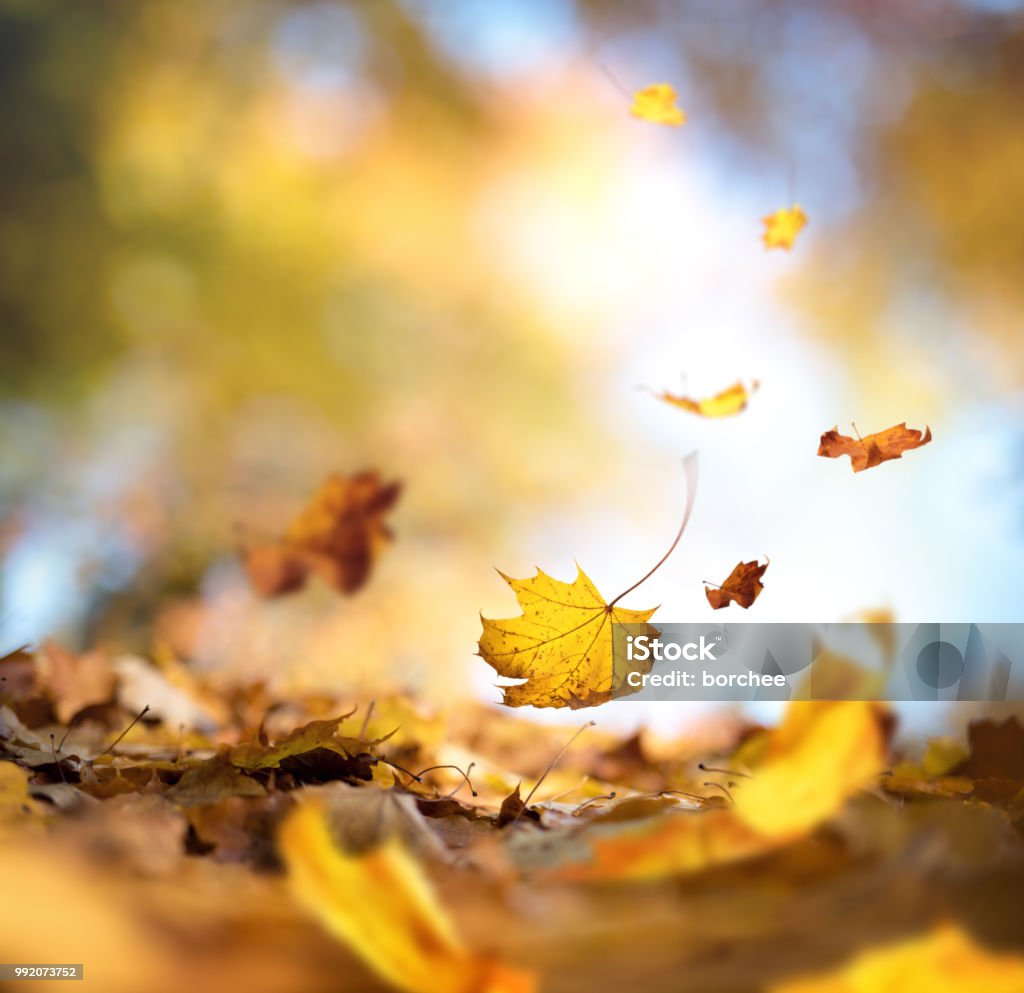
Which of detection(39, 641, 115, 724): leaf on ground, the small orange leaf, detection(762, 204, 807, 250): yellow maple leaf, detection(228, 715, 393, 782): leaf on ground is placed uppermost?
detection(762, 204, 807, 250): yellow maple leaf

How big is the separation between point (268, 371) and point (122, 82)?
1.35 m

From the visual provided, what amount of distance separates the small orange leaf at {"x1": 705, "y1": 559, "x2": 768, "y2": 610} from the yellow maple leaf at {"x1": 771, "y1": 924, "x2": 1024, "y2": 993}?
548 millimetres

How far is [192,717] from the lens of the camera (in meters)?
1.12

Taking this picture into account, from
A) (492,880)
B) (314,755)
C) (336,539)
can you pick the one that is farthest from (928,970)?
(336,539)

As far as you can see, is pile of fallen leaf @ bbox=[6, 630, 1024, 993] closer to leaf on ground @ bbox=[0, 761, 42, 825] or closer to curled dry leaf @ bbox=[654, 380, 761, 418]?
leaf on ground @ bbox=[0, 761, 42, 825]

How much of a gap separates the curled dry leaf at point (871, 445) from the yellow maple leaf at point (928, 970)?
648mm

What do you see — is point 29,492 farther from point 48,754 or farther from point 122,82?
point 48,754

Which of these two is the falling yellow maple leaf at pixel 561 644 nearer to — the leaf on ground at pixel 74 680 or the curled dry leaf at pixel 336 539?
the leaf on ground at pixel 74 680

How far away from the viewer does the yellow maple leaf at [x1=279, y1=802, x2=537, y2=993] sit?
0.37 m

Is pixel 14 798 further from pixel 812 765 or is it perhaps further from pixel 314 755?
pixel 812 765

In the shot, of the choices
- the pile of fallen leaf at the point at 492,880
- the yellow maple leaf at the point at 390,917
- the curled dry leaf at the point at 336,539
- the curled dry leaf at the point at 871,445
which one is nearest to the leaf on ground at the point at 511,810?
the pile of fallen leaf at the point at 492,880

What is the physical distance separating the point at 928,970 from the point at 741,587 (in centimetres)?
58

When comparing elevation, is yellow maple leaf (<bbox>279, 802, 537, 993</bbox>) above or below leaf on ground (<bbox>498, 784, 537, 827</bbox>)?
below

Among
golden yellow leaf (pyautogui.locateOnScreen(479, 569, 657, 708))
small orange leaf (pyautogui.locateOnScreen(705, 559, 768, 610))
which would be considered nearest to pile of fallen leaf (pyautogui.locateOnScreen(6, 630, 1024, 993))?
golden yellow leaf (pyautogui.locateOnScreen(479, 569, 657, 708))
